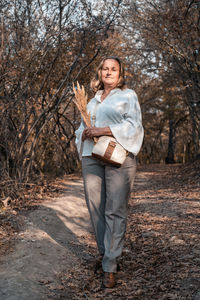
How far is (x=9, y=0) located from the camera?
6.70 metres

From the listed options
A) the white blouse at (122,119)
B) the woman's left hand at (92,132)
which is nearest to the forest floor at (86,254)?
the white blouse at (122,119)

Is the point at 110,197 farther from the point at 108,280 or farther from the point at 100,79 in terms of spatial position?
the point at 100,79

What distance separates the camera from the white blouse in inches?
115

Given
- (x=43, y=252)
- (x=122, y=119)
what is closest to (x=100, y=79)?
(x=122, y=119)

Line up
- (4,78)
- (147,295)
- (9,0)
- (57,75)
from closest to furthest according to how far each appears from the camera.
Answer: (147,295) → (4,78) → (9,0) → (57,75)

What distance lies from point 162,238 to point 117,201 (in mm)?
1673

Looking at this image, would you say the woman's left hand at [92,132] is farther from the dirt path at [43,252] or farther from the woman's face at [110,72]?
the dirt path at [43,252]

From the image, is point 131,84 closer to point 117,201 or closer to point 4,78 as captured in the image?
point 4,78

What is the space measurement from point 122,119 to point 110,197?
69cm

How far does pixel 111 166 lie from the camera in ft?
9.77

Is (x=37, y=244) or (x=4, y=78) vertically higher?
(x=4, y=78)

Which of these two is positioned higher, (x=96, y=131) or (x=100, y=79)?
(x=100, y=79)

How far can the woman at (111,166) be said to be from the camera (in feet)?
9.67

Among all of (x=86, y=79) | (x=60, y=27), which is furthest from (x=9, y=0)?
(x=86, y=79)
